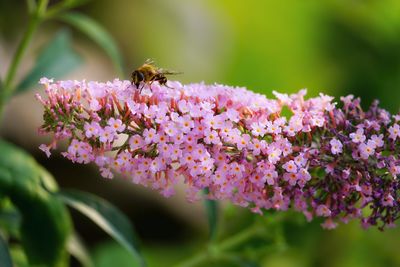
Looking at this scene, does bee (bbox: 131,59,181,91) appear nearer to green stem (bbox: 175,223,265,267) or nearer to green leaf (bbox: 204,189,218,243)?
green leaf (bbox: 204,189,218,243)

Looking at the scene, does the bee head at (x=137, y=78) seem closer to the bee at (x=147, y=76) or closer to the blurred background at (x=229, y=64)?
the bee at (x=147, y=76)

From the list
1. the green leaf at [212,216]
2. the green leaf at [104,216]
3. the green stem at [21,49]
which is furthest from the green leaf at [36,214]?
the green leaf at [212,216]

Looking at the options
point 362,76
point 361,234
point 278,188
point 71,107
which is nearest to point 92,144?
point 71,107

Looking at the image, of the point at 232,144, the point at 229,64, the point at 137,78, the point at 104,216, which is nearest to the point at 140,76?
the point at 137,78

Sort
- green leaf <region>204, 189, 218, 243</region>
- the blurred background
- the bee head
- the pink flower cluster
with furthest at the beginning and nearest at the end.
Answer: the blurred background
green leaf <region>204, 189, 218, 243</region>
the bee head
the pink flower cluster

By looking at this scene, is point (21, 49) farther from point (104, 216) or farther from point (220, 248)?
point (220, 248)

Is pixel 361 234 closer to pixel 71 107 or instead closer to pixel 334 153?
pixel 334 153

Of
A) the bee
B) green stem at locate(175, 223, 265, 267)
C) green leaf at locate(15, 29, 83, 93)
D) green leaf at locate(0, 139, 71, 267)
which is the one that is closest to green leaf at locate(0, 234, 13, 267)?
green leaf at locate(0, 139, 71, 267)

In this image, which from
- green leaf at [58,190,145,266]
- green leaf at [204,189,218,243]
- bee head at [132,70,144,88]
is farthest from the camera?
green leaf at [204,189,218,243]
